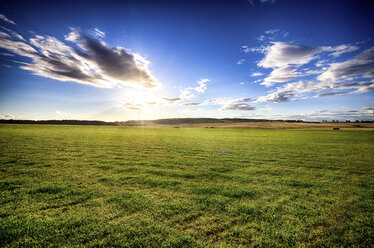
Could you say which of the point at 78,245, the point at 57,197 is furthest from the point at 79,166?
the point at 78,245

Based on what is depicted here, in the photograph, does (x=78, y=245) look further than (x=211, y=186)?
No

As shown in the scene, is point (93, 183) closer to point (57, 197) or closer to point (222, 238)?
A: point (57, 197)

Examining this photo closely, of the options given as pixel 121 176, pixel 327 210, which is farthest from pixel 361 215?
pixel 121 176

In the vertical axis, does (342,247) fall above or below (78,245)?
below

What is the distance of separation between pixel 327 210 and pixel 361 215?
935 mm

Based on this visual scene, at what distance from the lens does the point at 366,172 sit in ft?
34.5

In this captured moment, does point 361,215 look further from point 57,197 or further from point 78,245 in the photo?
point 57,197

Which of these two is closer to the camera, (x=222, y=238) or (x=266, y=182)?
(x=222, y=238)

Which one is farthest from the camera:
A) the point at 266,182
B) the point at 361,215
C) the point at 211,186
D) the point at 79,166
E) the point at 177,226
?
the point at 79,166

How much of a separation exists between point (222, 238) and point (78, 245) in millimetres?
3401

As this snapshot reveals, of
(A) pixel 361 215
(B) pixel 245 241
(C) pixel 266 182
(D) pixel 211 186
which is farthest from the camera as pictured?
(C) pixel 266 182

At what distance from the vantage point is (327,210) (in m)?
5.45

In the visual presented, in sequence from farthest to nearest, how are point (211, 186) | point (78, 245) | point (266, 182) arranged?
point (266, 182) → point (211, 186) → point (78, 245)

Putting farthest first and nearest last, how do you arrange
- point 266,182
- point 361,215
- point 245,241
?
point 266,182
point 361,215
point 245,241
